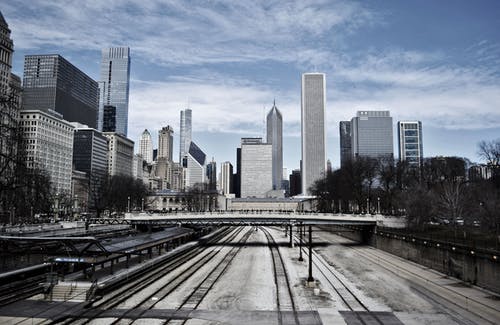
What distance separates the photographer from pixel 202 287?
125 feet

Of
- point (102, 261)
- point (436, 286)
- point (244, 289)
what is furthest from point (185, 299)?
point (436, 286)

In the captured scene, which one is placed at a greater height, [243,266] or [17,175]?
[17,175]

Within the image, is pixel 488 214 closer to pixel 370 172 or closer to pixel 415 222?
pixel 415 222

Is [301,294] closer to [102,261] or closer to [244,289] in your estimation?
[244,289]

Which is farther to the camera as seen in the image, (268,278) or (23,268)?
(268,278)

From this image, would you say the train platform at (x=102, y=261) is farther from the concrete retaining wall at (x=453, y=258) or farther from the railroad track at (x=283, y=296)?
the concrete retaining wall at (x=453, y=258)

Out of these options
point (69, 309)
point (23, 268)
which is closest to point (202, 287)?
point (69, 309)

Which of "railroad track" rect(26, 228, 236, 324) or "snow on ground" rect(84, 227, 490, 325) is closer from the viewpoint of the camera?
"railroad track" rect(26, 228, 236, 324)

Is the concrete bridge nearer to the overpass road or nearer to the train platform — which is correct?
the train platform

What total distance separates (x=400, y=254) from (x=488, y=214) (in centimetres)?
1574

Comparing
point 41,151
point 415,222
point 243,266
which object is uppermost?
point 41,151

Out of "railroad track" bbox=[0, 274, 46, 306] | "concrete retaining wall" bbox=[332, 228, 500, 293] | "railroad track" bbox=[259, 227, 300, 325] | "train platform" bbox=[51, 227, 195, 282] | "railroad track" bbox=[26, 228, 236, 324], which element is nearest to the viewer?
"railroad track" bbox=[26, 228, 236, 324]

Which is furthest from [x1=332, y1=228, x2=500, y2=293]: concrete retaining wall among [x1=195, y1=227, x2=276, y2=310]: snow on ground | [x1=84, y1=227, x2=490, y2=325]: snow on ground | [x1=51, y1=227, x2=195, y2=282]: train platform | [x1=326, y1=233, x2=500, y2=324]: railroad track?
[x1=51, y1=227, x2=195, y2=282]: train platform

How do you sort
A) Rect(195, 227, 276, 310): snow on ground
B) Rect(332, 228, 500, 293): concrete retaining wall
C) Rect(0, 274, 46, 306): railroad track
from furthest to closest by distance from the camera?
Rect(332, 228, 500, 293): concrete retaining wall, Rect(195, 227, 276, 310): snow on ground, Rect(0, 274, 46, 306): railroad track
